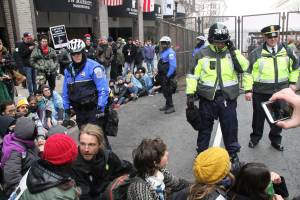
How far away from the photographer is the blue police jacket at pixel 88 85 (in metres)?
4.82

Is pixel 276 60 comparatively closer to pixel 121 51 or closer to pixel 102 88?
pixel 102 88

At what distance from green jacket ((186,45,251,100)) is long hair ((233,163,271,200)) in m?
2.27

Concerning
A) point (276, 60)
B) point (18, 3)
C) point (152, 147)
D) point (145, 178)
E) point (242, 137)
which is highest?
point (18, 3)

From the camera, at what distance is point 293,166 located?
500cm

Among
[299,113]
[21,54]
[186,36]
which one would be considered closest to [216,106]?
[299,113]

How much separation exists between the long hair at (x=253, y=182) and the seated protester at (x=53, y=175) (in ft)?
3.92

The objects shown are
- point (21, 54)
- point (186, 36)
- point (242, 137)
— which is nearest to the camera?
point (242, 137)

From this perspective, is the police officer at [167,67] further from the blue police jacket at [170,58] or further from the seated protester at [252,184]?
the seated protester at [252,184]

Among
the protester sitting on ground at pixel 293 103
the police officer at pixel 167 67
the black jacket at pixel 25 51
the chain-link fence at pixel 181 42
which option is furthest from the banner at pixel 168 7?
the protester sitting on ground at pixel 293 103

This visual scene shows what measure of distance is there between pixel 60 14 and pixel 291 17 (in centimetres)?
1020

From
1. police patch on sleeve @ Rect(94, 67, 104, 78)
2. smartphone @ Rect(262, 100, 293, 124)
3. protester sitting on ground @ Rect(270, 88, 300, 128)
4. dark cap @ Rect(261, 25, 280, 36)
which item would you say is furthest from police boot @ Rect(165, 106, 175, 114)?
protester sitting on ground @ Rect(270, 88, 300, 128)

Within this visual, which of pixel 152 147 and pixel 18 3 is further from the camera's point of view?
pixel 18 3

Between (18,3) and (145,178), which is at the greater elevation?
(18,3)

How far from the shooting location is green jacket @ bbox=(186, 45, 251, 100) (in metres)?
4.70
